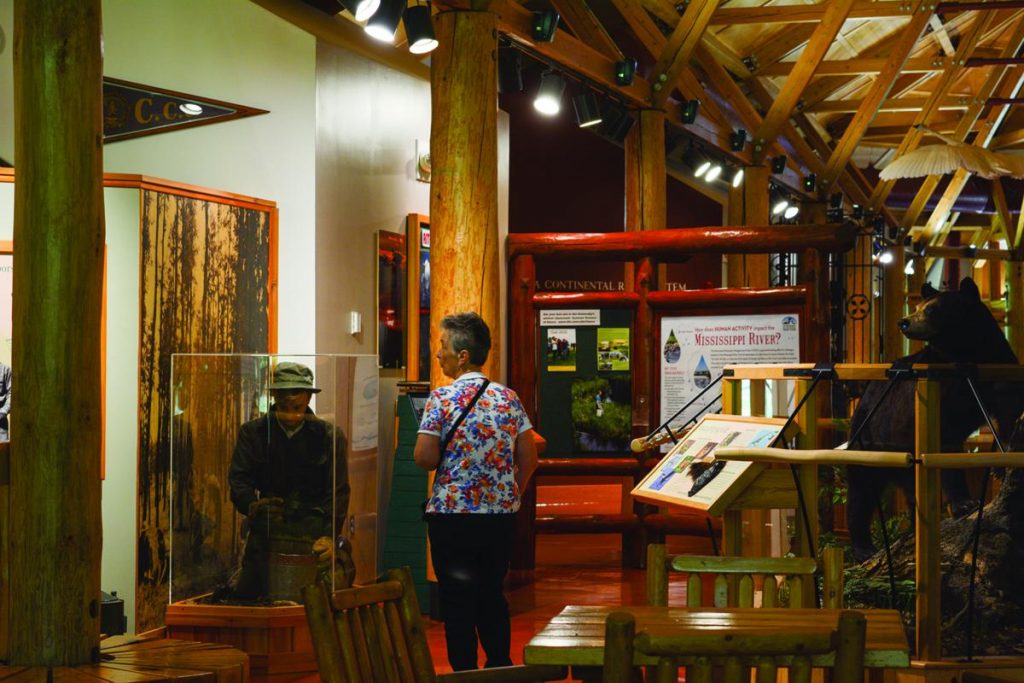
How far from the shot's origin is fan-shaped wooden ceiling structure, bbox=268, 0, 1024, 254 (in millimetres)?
8906

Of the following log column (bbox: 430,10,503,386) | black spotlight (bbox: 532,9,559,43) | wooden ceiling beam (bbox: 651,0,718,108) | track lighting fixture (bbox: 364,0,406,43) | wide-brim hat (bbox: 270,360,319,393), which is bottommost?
wide-brim hat (bbox: 270,360,319,393)

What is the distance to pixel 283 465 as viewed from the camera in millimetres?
4953

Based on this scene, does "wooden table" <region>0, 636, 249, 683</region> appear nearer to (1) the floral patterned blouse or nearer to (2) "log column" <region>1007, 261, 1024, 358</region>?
(1) the floral patterned blouse

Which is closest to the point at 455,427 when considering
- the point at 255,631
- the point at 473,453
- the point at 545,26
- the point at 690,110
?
the point at 473,453

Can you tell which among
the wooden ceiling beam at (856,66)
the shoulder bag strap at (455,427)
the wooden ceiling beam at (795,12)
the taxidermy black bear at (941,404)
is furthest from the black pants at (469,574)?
the wooden ceiling beam at (856,66)

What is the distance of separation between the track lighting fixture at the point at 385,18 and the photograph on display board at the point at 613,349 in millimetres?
2998

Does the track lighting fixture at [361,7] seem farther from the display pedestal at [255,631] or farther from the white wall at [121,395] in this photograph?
the display pedestal at [255,631]

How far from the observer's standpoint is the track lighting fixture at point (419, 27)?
5.82 m

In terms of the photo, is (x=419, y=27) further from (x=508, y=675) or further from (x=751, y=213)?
(x=751, y=213)

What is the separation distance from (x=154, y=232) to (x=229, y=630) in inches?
71.9

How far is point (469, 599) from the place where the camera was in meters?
4.41

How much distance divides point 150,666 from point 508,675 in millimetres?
1309

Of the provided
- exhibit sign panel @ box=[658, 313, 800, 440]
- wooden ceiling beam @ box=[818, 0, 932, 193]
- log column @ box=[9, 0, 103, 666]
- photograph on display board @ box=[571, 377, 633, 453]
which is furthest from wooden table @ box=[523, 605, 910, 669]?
wooden ceiling beam @ box=[818, 0, 932, 193]

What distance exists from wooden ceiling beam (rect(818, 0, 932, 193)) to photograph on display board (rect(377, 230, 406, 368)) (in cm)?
488
